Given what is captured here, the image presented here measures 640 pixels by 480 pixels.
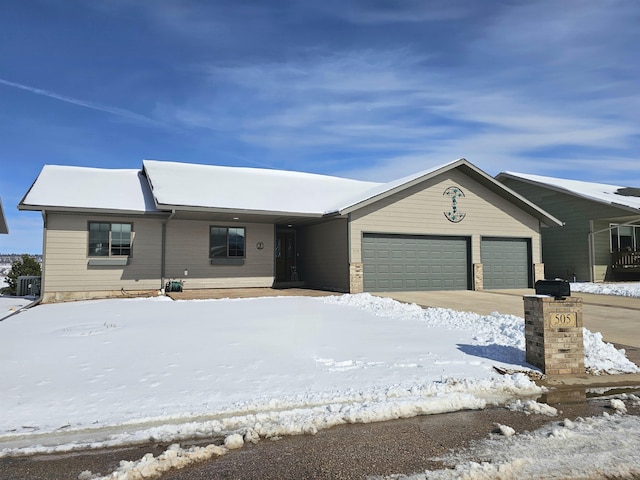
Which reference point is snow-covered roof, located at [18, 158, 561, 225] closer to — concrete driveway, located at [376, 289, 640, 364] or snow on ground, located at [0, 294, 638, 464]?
concrete driveway, located at [376, 289, 640, 364]

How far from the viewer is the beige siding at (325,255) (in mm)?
15780

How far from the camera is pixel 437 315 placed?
10.1m

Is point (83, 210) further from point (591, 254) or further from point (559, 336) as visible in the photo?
point (591, 254)

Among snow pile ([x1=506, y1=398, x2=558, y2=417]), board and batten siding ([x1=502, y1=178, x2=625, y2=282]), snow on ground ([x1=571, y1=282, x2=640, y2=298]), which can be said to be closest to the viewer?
snow pile ([x1=506, y1=398, x2=558, y2=417])

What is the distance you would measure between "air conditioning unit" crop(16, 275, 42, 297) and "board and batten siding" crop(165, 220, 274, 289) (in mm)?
5915

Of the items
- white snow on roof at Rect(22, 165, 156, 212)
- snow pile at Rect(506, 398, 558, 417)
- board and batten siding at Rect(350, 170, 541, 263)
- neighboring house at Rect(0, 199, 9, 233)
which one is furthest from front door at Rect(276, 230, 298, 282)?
snow pile at Rect(506, 398, 558, 417)

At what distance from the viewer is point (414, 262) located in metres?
16.8

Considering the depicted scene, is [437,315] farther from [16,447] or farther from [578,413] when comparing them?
[16,447]

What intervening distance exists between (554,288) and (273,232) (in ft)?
42.5

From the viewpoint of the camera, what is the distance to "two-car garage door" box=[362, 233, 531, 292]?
634 inches

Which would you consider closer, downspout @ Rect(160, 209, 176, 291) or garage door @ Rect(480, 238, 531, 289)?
downspout @ Rect(160, 209, 176, 291)

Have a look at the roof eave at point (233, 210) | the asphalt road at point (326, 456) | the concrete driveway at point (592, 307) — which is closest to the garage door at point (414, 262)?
the concrete driveway at point (592, 307)

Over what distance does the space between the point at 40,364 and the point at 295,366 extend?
331 centimetres

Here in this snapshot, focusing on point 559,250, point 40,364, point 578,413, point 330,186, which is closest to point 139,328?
point 40,364
